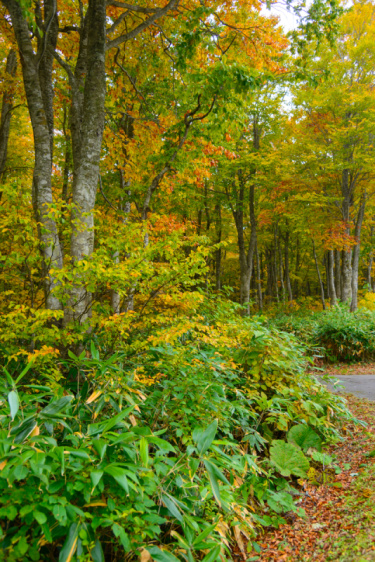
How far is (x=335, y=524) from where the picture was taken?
2293mm

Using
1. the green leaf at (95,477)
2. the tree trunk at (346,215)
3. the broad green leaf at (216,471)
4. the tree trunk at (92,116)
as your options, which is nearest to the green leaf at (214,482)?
the broad green leaf at (216,471)

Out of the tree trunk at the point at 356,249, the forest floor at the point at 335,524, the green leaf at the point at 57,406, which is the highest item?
the tree trunk at the point at 356,249

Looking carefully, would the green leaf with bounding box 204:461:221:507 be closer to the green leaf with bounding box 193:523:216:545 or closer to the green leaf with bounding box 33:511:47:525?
the green leaf with bounding box 193:523:216:545

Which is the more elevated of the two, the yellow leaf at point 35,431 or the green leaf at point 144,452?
the yellow leaf at point 35,431

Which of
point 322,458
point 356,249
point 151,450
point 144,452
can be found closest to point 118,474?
point 144,452

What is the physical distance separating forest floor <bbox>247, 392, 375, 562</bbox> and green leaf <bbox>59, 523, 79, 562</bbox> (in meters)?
1.38

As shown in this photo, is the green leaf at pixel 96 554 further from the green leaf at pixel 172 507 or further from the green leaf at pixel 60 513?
the green leaf at pixel 172 507

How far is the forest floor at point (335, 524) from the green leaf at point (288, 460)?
0.44 ft

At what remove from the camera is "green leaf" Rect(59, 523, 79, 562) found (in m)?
1.25

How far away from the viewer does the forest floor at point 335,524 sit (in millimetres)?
2025

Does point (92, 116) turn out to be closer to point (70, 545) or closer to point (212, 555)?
point (70, 545)

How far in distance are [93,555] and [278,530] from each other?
1.65 metres

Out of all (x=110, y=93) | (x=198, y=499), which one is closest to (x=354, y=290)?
(x=110, y=93)

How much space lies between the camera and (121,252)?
342 cm
